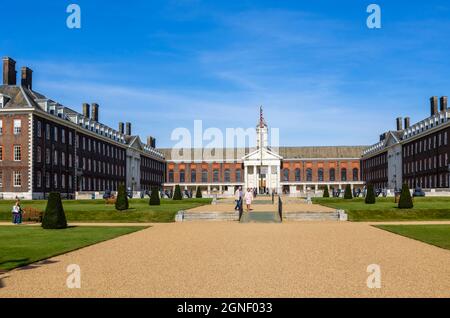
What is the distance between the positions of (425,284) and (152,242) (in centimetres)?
1017

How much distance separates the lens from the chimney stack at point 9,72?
5272 centimetres

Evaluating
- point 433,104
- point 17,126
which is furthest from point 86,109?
point 433,104

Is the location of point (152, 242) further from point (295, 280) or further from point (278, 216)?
point (278, 216)

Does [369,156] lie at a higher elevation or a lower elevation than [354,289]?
higher

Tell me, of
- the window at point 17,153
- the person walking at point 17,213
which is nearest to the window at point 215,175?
the window at point 17,153

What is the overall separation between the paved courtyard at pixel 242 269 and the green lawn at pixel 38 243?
582 mm

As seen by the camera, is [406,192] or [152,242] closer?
[152,242]

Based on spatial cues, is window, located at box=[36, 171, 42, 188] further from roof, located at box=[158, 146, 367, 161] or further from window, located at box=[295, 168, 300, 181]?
window, located at box=[295, 168, 300, 181]

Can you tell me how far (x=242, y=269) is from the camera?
11.5 m

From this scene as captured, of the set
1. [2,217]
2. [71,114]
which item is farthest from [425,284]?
[71,114]

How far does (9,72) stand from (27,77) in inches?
96.5

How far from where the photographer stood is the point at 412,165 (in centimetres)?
7706

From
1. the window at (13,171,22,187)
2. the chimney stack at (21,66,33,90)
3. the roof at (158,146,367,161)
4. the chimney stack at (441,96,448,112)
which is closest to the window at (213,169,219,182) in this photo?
the roof at (158,146,367,161)

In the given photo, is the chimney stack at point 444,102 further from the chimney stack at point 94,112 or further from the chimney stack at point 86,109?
the chimney stack at point 86,109
